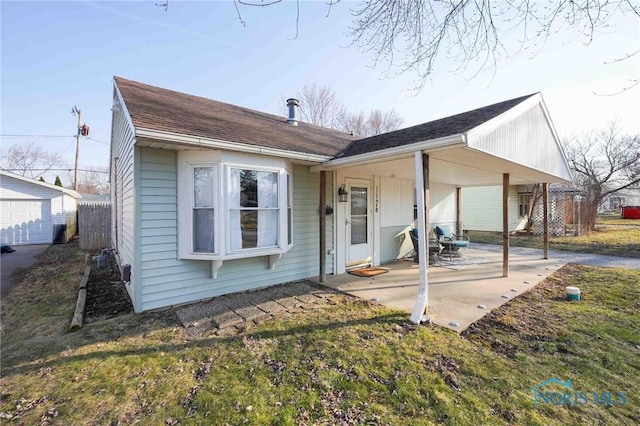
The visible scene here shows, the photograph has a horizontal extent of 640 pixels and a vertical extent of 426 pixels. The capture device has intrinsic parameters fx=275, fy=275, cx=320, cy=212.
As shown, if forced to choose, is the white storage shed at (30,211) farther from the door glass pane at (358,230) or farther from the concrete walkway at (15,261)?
the door glass pane at (358,230)

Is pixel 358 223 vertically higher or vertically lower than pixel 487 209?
lower

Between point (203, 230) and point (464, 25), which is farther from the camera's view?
point (203, 230)

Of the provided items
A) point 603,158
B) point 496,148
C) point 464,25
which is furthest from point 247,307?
point 603,158

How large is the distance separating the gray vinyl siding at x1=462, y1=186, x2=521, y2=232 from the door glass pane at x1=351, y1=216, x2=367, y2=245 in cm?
1131

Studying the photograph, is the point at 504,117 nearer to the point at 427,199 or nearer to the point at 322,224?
the point at 427,199

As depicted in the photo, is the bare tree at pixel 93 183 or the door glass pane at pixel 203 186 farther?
the bare tree at pixel 93 183

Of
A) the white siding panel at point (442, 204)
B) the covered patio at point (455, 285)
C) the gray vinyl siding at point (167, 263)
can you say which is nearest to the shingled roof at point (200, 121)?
the gray vinyl siding at point (167, 263)

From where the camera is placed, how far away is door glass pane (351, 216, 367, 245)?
275 inches

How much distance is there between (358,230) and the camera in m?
7.12

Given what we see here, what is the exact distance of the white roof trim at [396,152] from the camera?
3.74m

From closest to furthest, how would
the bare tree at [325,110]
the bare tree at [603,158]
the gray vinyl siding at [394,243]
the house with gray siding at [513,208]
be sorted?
the gray vinyl siding at [394,243], the house with gray siding at [513,208], the bare tree at [603,158], the bare tree at [325,110]

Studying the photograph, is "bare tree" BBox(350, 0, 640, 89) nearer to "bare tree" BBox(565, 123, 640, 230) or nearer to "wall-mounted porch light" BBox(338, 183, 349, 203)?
"wall-mounted porch light" BBox(338, 183, 349, 203)

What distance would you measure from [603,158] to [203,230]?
2846 centimetres

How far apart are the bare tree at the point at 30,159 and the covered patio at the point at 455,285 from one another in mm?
36010
